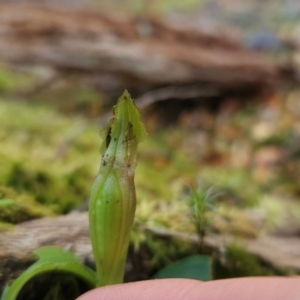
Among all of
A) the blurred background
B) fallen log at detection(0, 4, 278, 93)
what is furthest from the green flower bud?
fallen log at detection(0, 4, 278, 93)

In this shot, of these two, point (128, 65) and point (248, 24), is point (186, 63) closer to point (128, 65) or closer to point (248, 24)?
point (128, 65)

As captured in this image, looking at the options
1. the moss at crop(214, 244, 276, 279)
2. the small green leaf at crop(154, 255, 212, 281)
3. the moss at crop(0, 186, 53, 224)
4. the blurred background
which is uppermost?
the blurred background

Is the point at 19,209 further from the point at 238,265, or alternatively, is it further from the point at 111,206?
the point at 238,265

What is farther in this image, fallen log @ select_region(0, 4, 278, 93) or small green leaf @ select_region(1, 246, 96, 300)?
fallen log @ select_region(0, 4, 278, 93)

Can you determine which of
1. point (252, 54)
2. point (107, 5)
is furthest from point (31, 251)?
point (107, 5)

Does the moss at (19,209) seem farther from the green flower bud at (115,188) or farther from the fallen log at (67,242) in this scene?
the green flower bud at (115,188)

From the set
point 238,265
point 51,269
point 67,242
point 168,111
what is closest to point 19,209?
point 67,242

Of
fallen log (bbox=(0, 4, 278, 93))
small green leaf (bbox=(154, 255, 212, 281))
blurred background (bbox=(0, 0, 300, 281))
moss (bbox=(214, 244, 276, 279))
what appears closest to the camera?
small green leaf (bbox=(154, 255, 212, 281))

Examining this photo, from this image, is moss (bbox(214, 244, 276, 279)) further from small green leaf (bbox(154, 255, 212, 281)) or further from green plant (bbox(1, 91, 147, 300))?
green plant (bbox(1, 91, 147, 300))
